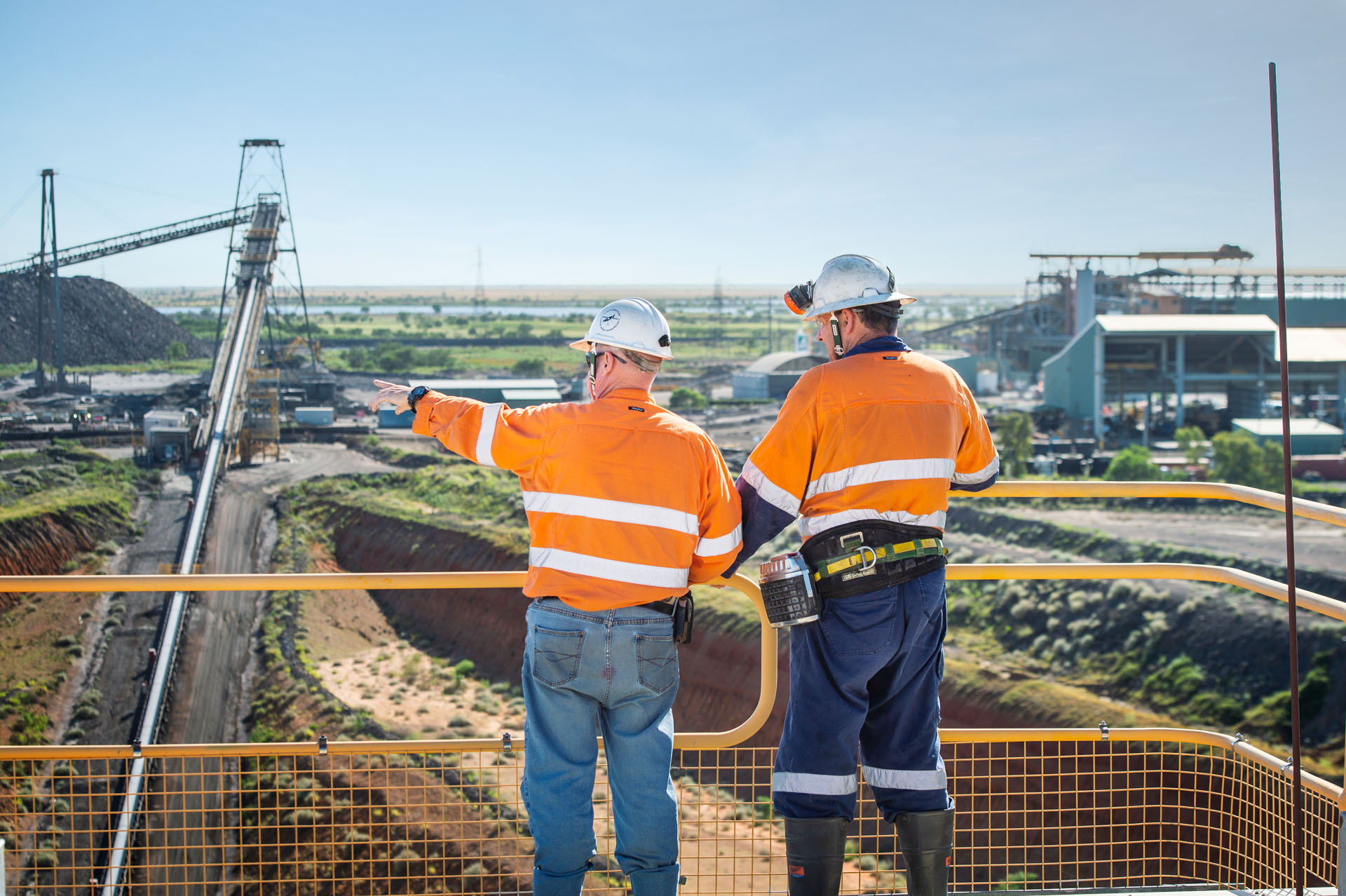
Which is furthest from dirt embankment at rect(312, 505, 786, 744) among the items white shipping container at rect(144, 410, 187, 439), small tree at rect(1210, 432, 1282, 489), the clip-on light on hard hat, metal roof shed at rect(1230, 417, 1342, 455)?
metal roof shed at rect(1230, 417, 1342, 455)

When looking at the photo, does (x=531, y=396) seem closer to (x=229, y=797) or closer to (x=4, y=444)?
(x=4, y=444)

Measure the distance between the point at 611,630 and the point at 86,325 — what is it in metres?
47.8

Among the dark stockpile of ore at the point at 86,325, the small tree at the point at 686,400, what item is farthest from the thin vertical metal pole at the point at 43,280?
the small tree at the point at 686,400

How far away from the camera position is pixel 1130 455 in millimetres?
39094

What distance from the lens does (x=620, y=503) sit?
2.94 metres

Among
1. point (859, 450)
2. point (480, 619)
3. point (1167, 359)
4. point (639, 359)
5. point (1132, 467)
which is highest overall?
point (1167, 359)

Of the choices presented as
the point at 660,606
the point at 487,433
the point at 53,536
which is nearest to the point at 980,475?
the point at 660,606

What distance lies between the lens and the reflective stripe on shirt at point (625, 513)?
2.95 metres

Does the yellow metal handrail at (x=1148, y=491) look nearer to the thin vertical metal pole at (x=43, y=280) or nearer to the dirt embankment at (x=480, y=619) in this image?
the dirt embankment at (x=480, y=619)

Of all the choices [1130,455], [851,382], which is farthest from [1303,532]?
[851,382]

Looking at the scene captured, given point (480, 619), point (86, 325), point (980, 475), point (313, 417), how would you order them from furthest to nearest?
1. point (313, 417)
2. point (86, 325)
3. point (480, 619)
4. point (980, 475)

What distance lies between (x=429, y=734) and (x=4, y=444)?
30.2m

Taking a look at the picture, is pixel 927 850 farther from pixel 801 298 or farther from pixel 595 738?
pixel 801 298

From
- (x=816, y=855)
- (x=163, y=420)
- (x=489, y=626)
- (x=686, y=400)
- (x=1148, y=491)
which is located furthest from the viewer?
(x=686, y=400)
